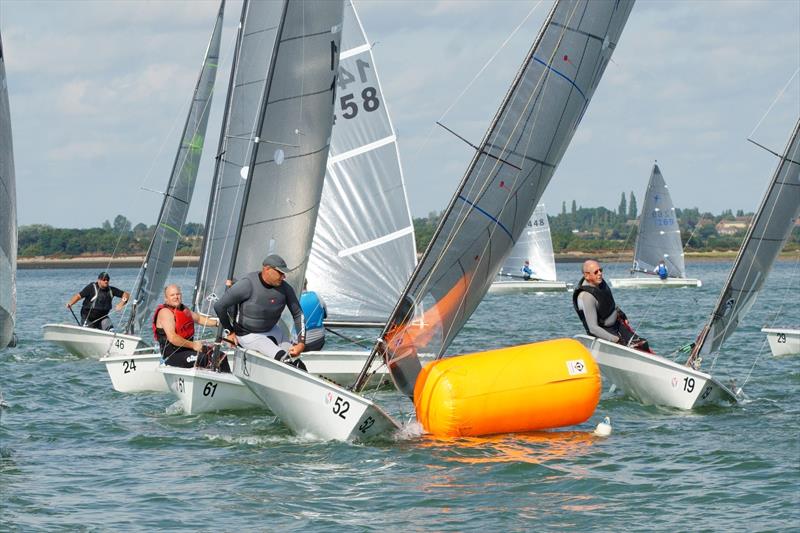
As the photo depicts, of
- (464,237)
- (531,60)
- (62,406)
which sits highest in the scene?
(531,60)

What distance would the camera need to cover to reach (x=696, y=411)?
1359 cm

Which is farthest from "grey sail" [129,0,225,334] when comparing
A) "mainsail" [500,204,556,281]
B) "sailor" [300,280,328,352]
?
"mainsail" [500,204,556,281]

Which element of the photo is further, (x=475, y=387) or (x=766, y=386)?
(x=766, y=386)

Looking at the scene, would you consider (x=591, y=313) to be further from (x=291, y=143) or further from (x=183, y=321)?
(x=183, y=321)

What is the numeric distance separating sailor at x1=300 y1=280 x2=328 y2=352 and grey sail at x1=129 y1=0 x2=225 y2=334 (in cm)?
590

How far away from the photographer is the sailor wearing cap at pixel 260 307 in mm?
11758

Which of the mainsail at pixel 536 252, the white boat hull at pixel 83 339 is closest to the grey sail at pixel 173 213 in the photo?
the white boat hull at pixel 83 339

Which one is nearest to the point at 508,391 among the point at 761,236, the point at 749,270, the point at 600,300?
the point at 600,300

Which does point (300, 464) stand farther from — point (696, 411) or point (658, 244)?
point (658, 244)

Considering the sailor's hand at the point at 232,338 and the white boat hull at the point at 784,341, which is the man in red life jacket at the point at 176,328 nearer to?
the sailor's hand at the point at 232,338

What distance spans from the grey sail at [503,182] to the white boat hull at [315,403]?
79 cm

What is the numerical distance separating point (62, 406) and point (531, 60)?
6.93 metres

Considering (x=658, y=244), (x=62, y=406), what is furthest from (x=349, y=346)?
(x=658, y=244)

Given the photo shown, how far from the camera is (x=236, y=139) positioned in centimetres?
1766
